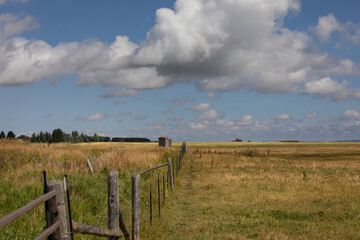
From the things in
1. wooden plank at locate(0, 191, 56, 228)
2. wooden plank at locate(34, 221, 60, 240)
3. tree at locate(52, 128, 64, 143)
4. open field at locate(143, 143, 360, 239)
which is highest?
tree at locate(52, 128, 64, 143)

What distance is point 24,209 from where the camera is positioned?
3.61 metres

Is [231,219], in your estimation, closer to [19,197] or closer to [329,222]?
[329,222]

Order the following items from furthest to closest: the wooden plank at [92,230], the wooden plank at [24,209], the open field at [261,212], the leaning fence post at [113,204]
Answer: the open field at [261,212]
the leaning fence post at [113,204]
the wooden plank at [92,230]
the wooden plank at [24,209]

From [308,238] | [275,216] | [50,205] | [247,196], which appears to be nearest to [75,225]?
[50,205]

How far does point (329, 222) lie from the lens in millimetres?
11938

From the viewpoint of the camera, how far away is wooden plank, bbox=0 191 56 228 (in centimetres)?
319

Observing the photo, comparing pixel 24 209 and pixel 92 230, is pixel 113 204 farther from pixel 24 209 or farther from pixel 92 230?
pixel 24 209

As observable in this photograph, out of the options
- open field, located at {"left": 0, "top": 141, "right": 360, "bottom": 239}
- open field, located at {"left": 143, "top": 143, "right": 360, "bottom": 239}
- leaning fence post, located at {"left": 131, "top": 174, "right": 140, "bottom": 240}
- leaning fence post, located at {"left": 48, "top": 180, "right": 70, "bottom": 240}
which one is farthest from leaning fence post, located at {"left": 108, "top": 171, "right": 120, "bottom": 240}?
open field, located at {"left": 143, "top": 143, "right": 360, "bottom": 239}

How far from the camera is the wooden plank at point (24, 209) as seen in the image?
319cm

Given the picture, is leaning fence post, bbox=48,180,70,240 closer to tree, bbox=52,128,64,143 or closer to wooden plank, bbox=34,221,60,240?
wooden plank, bbox=34,221,60,240

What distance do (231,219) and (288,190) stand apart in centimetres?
731

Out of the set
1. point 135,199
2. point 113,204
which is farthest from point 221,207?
point 113,204

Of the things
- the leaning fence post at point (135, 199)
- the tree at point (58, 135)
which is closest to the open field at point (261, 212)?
the leaning fence post at point (135, 199)

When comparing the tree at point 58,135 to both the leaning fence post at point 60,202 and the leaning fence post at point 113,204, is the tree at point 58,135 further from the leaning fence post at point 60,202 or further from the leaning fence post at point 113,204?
the leaning fence post at point 60,202
